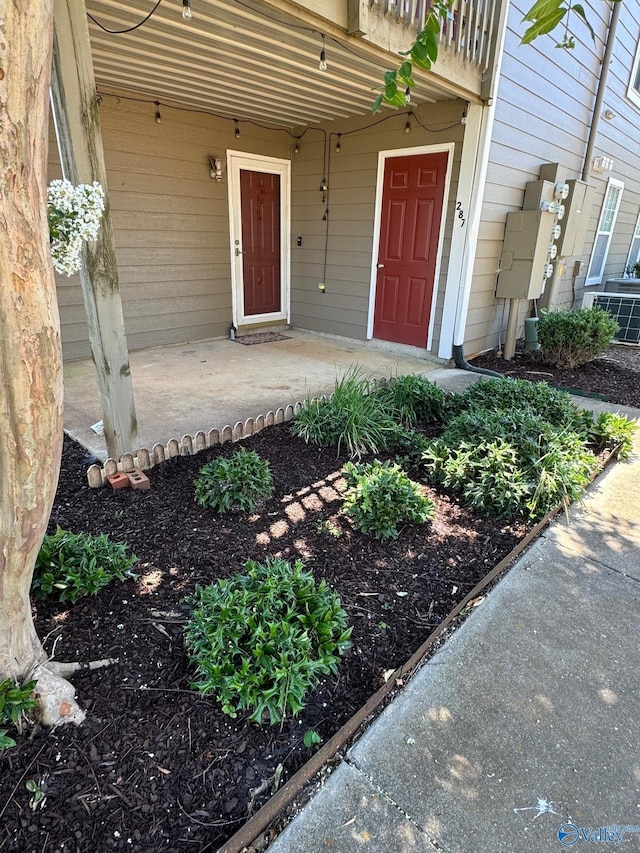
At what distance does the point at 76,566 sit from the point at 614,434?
10.8 ft

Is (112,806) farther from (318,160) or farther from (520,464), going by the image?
(318,160)

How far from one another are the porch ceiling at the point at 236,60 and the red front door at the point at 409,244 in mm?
619

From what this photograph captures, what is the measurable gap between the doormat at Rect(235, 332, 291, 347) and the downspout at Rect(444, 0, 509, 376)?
2.16 metres

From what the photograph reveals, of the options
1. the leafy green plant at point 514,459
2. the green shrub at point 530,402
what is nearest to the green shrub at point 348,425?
the leafy green plant at point 514,459

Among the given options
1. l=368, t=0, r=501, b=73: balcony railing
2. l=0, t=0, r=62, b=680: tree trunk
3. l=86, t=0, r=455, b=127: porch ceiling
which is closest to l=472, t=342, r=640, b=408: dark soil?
l=86, t=0, r=455, b=127: porch ceiling

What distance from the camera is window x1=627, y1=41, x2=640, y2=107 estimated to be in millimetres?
6851

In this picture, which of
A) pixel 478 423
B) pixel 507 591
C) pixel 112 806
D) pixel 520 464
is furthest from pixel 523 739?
pixel 478 423

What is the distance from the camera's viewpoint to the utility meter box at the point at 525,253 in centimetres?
492

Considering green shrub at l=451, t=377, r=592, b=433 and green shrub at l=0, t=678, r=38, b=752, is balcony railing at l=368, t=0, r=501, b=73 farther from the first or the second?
green shrub at l=0, t=678, r=38, b=752

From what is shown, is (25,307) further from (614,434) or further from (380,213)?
(380,213)

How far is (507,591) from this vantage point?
6.30 ft

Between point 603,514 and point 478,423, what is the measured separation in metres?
0.81

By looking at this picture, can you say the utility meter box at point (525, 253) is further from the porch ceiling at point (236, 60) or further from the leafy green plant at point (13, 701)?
the leafy green plant at point (13, 701)

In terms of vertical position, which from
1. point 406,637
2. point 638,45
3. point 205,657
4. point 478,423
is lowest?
point 406,637
